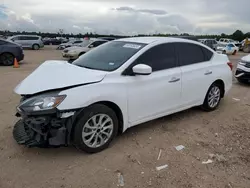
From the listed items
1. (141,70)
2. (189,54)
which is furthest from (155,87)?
(189,54)

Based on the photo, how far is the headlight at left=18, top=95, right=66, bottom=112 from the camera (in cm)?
323

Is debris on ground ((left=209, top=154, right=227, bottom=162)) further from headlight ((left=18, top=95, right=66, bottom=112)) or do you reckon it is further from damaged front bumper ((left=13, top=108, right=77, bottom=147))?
headlight ((left=18, top=95, right=66, bottom=112))

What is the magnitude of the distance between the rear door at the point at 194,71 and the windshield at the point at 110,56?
3.18 ft

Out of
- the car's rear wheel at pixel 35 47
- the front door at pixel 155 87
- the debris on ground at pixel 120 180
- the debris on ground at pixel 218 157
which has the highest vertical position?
the front door at pixel 155 87

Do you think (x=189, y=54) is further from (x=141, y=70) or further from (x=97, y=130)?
(x=97, y=130)

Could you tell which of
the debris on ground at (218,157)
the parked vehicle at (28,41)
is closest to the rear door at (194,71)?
the debris on ground at (218,157)

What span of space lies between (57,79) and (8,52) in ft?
37.4

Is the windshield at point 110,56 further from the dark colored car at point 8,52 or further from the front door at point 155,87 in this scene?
the dark colored car at point 8,52

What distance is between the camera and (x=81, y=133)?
11.2ft

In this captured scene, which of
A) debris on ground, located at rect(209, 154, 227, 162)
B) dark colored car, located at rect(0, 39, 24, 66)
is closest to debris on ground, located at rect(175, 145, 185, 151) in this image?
debris on ground, located at rect(209, 154, 227, 162)

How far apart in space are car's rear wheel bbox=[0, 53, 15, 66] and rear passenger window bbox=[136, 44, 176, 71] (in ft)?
37.0

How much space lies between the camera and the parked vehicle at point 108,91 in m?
3.28

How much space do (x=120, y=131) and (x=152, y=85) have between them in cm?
88

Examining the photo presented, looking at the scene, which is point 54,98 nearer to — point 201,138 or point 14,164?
point 14,164
